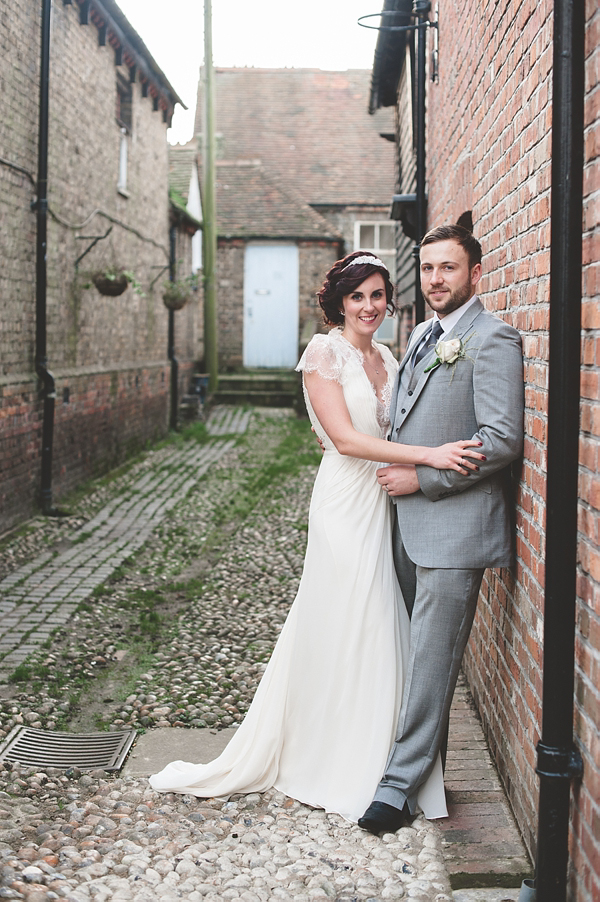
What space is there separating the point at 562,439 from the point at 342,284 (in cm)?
157

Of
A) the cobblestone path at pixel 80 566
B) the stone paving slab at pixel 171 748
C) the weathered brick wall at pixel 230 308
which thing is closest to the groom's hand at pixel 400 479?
the stone paving slab at pixel 171 748

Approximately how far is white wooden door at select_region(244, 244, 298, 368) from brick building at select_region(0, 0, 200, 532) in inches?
265

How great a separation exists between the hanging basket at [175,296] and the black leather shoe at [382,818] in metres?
12.9

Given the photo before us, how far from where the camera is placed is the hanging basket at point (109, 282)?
431 inches

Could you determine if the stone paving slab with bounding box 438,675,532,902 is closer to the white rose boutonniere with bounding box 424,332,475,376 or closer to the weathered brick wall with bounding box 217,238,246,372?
the white rose boutonniere with bounding box 424,332,475,376

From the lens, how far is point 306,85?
27.7 m

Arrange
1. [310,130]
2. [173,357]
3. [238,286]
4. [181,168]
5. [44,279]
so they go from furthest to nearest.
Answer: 1. [310,130]
2. [238,286]
3. [181,168]
4. [173,357]
5. [44,279]

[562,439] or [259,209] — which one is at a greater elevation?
[259,209]

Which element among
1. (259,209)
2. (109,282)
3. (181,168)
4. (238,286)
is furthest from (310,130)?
(109,282)

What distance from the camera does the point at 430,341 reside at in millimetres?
3432

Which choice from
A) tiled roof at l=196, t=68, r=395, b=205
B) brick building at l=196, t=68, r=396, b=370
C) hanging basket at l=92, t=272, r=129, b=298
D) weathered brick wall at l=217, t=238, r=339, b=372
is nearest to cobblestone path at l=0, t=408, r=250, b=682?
hanging basket at l=92, t=272, r=129, b=298

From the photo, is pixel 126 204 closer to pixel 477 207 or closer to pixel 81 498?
pixel 81 498

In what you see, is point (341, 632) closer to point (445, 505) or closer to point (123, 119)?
point (445, 505)

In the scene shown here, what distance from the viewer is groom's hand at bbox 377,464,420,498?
3.25m
